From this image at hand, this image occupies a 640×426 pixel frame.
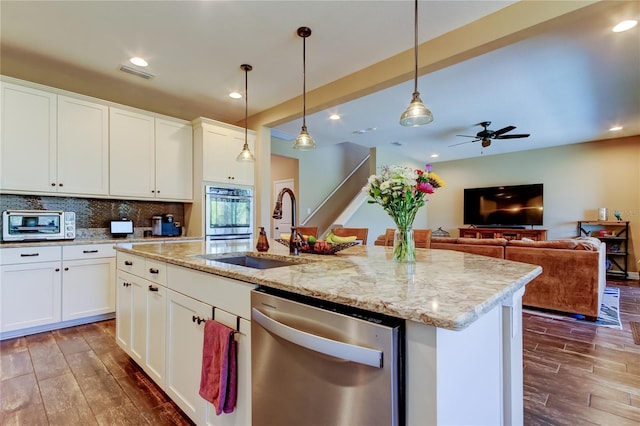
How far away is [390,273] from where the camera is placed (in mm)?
1279

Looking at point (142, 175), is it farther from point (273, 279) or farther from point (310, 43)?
point (273, 279)

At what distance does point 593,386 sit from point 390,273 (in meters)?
1.94

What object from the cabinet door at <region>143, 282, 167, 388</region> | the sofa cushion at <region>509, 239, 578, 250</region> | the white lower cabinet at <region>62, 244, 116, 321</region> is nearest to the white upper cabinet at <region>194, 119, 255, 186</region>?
the white lower cabinet at <region>62, 244, 116, 321</region>

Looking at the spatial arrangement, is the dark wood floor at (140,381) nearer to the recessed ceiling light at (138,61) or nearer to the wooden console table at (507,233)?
the recessed ceiling light at (138,61)

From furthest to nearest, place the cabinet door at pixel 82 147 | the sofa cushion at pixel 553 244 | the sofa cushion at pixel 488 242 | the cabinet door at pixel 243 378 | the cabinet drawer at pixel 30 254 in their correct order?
the sofa cushion at pixel 488 242 < the sofa cushion at pixel 553 244 < the cabinet door at pixel 82 147 < the cabinet drawer at pixel 30 254 < the cabinet door at pixel 243 378

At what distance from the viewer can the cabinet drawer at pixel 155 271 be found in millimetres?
1819

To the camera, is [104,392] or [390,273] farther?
[104,392]

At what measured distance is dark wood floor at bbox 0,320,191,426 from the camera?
171 cm

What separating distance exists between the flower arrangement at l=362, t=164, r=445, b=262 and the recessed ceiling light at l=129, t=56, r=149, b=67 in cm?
276

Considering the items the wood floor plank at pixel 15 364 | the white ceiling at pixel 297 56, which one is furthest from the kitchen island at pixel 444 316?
the white ceiling at pixel 297 56

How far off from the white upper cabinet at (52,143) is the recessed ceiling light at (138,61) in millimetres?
786

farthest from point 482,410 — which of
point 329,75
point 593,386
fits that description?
point 329,75

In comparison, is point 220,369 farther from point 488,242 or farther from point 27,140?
point 488,242

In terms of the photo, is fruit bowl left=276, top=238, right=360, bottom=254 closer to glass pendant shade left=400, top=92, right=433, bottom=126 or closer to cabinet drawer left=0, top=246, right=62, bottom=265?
glass pendant shade left=400, top=92, right=433, bottom=126
